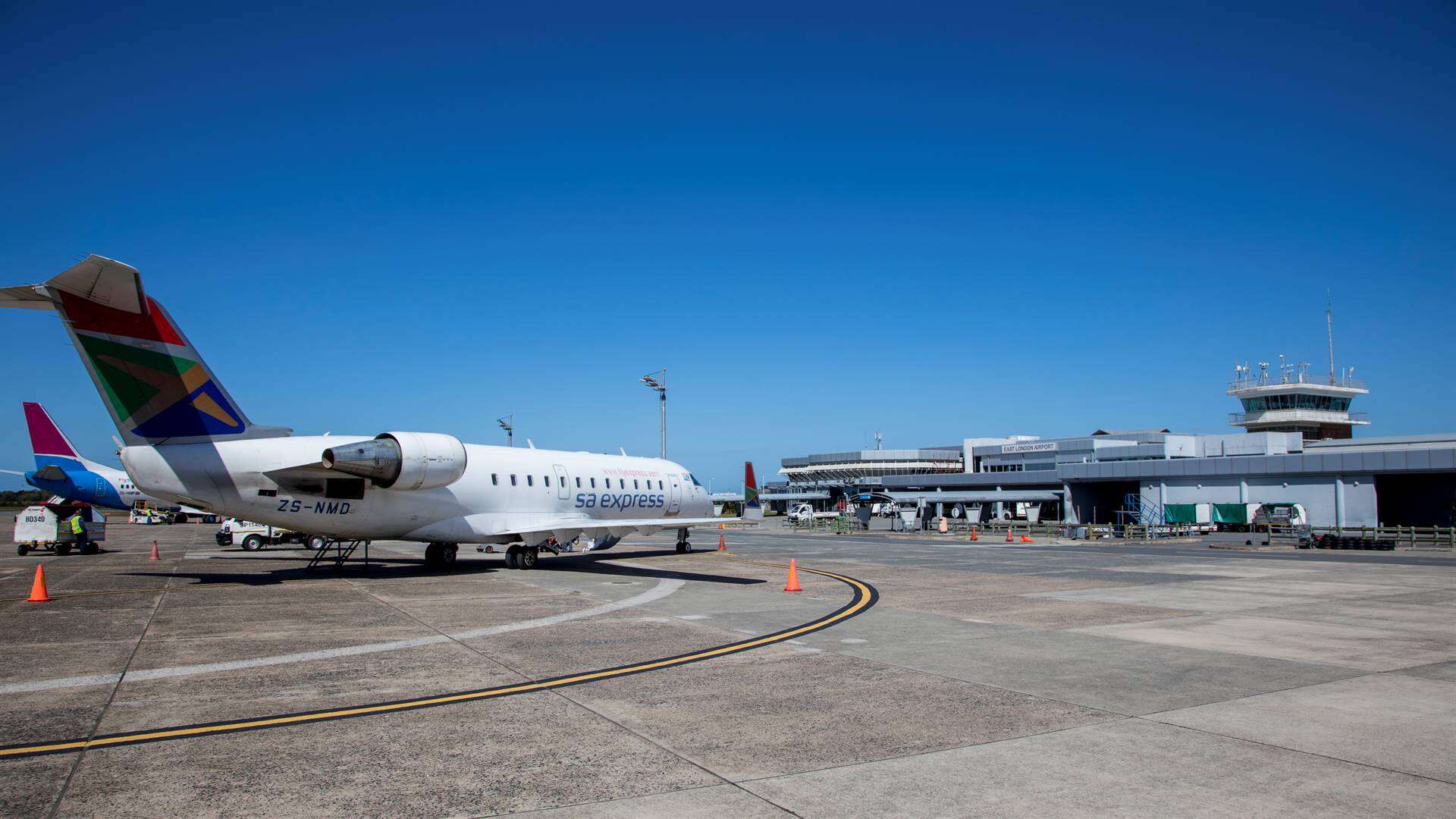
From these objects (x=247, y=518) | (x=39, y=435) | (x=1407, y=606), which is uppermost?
(x=39, y=435)

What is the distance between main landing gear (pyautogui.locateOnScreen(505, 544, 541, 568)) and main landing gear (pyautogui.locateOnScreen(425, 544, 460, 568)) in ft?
5.19

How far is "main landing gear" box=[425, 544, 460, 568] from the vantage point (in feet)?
81.5

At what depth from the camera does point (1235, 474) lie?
193 feet

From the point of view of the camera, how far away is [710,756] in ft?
22.6

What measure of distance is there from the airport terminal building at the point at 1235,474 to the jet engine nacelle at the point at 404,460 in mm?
50553

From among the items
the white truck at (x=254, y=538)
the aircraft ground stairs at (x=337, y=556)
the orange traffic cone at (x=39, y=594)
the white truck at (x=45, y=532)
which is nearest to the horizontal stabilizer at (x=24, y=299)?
the orange traffic cone at (x=39, y=594)

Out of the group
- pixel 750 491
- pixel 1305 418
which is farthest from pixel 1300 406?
pixel 750 491

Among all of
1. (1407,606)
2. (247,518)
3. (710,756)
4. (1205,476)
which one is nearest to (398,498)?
(247,518)

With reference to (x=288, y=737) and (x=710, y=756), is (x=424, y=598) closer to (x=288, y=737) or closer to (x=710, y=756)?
(x=288, y=737)

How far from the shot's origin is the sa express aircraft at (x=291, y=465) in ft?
53.8

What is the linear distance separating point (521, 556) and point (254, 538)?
19.3 m

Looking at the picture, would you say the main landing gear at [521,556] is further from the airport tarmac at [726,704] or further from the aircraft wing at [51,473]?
the aircraft wing at [51,473]

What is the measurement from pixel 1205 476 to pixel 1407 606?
48744mm

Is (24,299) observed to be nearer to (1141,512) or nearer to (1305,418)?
(1141,512)
